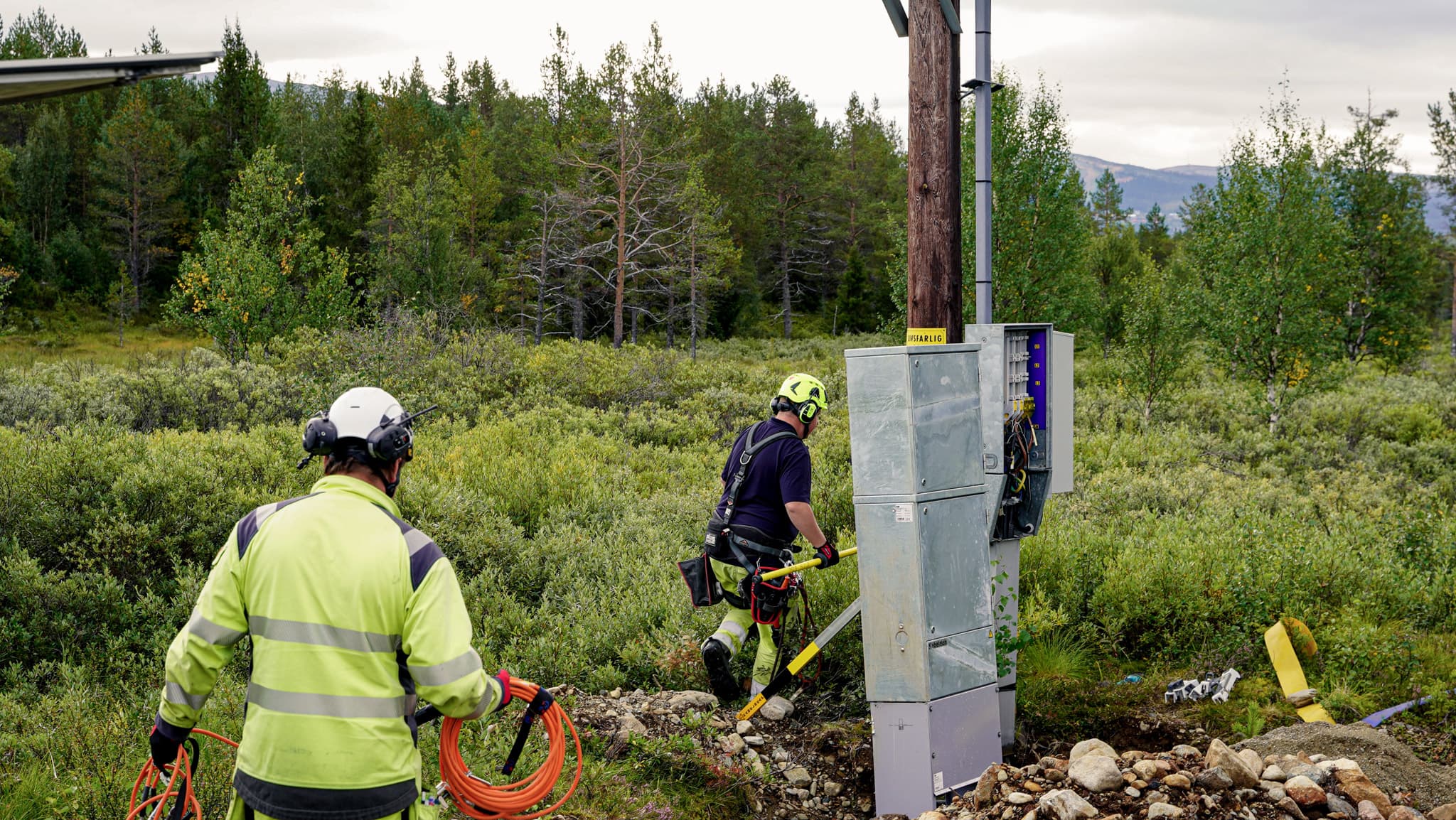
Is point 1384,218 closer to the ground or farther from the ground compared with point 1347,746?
farther from the ground

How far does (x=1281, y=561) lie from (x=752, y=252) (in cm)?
4612

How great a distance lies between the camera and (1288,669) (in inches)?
245

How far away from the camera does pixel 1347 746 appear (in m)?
4.94

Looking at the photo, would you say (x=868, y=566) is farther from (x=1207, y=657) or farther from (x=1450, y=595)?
(x=1450, y=595)

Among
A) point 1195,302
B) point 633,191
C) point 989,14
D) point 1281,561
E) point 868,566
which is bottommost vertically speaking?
point 1281,561

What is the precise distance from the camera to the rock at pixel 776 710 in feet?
20.3

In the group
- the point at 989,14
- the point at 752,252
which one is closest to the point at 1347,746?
the point at 989,14

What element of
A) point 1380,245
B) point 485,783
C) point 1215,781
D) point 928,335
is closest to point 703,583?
point 928,335

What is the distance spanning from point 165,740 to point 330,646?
74cm

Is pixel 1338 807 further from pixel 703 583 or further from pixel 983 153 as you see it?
pixel 983 153

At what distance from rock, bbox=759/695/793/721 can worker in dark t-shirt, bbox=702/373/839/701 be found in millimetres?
119

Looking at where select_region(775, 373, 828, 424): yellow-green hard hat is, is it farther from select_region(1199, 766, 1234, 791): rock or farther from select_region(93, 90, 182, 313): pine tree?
select_region(93, 90, 182, 313): pine tree

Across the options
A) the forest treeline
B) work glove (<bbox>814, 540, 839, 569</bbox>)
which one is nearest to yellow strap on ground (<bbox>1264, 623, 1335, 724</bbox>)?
work glove (<bbox>814, 540, 839, 569</bbox>)

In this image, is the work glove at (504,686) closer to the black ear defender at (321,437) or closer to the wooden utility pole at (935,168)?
the black ear defender at (321,437)
